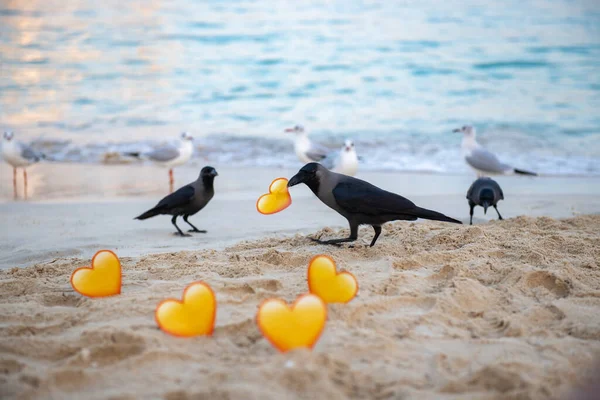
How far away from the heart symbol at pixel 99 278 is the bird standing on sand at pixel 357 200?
4.86ft

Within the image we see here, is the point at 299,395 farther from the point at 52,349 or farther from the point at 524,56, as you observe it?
the point at 524,56

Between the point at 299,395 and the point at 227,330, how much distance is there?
29.5 inches

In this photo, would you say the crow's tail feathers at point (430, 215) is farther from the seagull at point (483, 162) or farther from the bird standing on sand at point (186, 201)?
the seagull at point (483, 162)

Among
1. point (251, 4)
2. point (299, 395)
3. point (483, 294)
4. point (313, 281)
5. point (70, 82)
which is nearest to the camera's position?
point (299, 395)

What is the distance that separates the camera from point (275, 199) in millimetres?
4512

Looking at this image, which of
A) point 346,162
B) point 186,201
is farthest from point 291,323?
point 346,162

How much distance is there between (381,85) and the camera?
47.6ft

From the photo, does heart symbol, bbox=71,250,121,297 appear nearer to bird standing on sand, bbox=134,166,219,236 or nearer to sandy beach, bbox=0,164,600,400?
sandy beach, bbox=0,164,600,400

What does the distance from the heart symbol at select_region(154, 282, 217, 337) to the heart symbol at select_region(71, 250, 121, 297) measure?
2.56 feet

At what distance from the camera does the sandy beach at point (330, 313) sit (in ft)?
7.56

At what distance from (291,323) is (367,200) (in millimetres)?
1974

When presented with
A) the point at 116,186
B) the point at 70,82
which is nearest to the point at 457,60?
the point at 70,82

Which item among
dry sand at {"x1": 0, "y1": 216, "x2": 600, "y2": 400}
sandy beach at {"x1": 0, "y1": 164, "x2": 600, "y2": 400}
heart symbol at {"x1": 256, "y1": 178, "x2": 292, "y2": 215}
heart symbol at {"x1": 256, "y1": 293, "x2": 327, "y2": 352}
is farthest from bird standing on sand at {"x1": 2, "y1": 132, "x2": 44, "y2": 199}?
heart symbol at {"x1": 256, "y1": 293, "x2": 327, "y2": 352}

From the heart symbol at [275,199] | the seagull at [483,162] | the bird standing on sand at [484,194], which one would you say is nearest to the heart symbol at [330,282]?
the heart symbol at [275,199]
